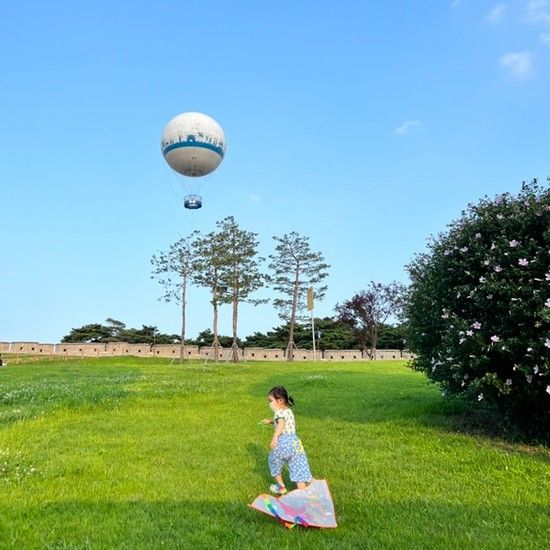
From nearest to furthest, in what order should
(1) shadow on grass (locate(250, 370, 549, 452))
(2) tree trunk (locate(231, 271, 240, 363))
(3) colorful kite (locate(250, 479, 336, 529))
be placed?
(3) colorful kite (locate(250, 479, 336, 529)) < (1) shadow on grass (locate(250, 370, 549, 452)) < (2) tree trunk (locate(231, 271, 240, 363))

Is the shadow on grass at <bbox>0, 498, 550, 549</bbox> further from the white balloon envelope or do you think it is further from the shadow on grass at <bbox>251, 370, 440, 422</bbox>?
the white balloon envelope

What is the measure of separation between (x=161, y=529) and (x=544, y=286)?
8.05m

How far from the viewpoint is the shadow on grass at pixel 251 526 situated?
614 centimetres

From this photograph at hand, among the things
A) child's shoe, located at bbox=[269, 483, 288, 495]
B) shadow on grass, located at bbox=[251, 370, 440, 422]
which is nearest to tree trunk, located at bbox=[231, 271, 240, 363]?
shadow on grass, located at bbox=[251, 370, 440, 422]

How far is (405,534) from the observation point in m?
6.38

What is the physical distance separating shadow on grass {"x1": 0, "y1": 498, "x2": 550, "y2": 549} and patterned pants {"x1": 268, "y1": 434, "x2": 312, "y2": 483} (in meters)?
0.74

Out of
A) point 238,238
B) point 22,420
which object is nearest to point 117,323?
point 238,238

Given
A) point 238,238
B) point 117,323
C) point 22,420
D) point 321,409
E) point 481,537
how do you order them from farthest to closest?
point 117,323
point 238,238
point 321,409
point 22,420
point 481,537

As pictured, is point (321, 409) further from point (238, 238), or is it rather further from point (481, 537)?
point (238, 238)

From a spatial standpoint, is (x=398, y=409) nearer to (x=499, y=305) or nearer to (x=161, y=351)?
(x=499, y=305)

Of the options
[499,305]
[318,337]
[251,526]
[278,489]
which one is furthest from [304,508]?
[318,337]

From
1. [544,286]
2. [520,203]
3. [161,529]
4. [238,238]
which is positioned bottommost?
[161,529]

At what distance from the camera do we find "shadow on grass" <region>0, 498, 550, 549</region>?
20.1 feet

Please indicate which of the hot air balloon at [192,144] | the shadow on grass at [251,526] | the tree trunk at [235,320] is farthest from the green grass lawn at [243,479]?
the tree trunk at [235,320]
